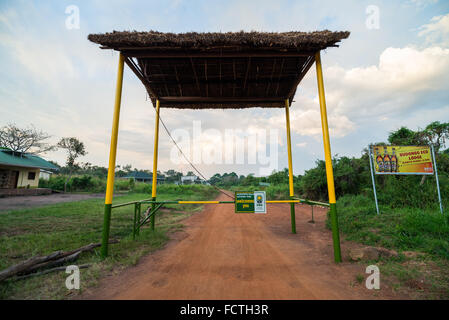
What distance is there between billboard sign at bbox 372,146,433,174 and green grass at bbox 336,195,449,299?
4.54ft

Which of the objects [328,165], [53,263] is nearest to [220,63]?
[328,165]

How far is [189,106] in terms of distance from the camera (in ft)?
21.6

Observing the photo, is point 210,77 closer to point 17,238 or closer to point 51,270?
point 51,270

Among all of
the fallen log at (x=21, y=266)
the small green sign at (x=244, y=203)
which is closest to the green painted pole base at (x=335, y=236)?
the small green sign at (x=244, y=203)

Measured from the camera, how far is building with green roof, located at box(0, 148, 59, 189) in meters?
18.5

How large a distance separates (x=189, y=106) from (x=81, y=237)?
16.3ft

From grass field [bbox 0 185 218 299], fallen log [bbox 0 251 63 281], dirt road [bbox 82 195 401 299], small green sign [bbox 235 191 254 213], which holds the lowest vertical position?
dirt road [bbox 82 195 401 299]

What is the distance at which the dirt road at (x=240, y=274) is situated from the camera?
2471mm

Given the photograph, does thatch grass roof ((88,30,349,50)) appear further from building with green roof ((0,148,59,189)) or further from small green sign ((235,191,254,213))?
building with green roof ((0,148,59,189))

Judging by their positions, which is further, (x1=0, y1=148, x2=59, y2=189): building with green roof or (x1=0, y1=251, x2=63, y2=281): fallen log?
(x1=0, y1=148, x2=59, y2=189): building with green roof

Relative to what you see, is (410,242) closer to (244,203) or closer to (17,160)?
(244,203)

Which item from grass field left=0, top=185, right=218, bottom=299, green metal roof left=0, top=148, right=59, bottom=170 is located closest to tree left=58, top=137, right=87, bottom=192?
green metal roof left=0, top=148, right=59, bottom=170

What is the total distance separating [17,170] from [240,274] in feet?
91.6
